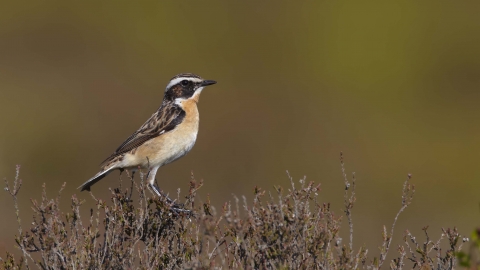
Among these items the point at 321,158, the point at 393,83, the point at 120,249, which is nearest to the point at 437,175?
the point at 321,158

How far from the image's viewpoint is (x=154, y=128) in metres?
8.56

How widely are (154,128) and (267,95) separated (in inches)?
578

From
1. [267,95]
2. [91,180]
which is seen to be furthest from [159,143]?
[267,95]

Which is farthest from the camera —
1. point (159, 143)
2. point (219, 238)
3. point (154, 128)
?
point (154, 128)

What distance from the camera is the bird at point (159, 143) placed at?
833cm

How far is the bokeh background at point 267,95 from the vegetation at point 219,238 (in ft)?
25.0

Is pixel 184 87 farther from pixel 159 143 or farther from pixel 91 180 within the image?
pixel 91 180

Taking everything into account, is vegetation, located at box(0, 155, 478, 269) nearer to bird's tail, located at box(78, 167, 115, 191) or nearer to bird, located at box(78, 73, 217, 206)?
bird's tail, located at box(78, 167, 115, 191)

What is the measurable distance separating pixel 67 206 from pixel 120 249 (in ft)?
33.1

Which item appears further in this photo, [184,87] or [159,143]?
[184,87]

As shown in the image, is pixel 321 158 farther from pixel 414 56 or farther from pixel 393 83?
pixel 414 56

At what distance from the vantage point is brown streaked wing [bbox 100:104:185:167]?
8.45 metres

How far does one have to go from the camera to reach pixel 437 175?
19.1 metres

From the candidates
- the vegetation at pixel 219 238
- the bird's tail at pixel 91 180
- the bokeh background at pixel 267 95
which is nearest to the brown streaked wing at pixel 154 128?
the bird's tail at pixel 91 180
